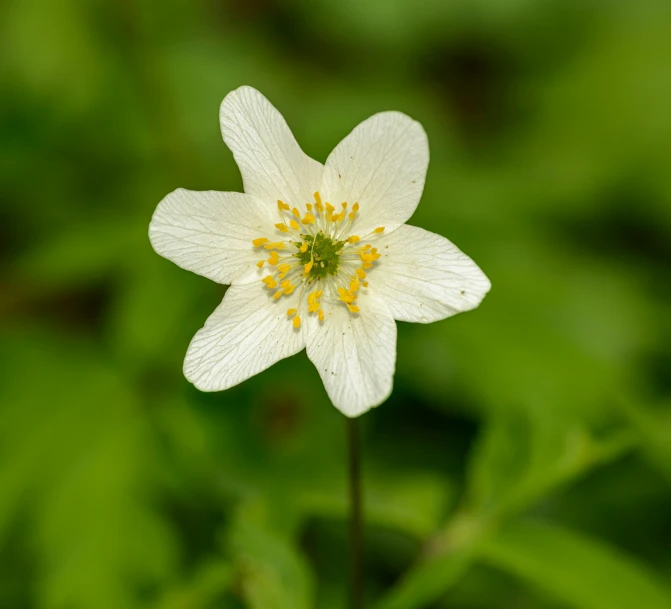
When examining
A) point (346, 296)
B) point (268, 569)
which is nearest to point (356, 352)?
point (346, 296)

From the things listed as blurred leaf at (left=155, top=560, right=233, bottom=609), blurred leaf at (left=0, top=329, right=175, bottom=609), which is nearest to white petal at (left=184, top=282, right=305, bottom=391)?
blurred leaf at (left=155, top=560, right=233, bottom=609)

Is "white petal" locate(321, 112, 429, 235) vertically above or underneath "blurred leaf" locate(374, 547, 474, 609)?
above

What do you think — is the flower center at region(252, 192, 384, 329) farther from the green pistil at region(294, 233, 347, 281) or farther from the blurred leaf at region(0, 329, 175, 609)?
the blurred leaf at region(0, 329, 175, 609)

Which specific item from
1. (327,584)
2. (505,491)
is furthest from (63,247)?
(505,491)

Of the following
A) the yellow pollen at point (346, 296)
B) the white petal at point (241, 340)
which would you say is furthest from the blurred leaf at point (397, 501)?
the yellow pollen at point (346, 296)

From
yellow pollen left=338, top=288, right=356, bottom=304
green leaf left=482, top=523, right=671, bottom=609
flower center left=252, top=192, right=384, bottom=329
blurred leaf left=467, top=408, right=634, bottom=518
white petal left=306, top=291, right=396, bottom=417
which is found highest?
flower center left=252, top=192, right=384, bottom=329

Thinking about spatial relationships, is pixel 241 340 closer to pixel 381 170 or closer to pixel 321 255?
pixel 321 255
